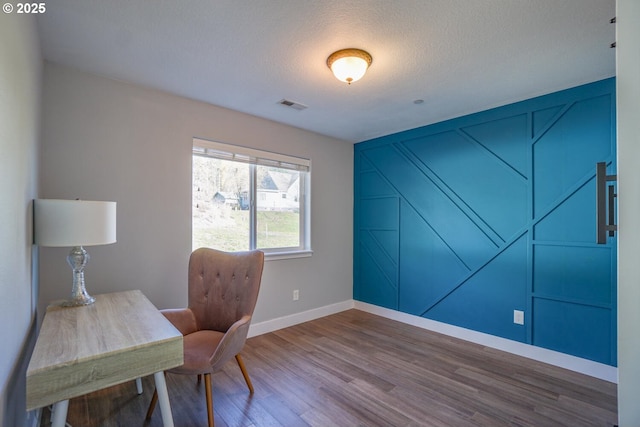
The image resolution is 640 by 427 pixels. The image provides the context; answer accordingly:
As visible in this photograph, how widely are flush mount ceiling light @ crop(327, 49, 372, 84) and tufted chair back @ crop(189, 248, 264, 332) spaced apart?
1406mm

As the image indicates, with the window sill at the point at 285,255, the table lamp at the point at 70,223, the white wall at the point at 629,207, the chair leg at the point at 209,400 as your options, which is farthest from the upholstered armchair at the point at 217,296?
the white wall at the point at 629,207

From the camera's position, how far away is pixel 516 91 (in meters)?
2.64

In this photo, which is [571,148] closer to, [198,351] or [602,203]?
[602,203]

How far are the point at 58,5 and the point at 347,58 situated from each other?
1.61 meters

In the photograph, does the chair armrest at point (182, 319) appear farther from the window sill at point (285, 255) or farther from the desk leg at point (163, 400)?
the window sill at point (285, 255)

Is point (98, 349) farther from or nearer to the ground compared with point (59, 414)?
farther from the ground

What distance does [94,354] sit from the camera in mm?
1164

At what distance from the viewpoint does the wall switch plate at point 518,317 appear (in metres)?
2.81

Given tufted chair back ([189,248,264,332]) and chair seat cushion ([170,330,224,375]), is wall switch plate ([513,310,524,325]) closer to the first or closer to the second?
tufted chair back ([189,248,264,332])

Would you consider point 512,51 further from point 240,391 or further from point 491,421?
point 240,391

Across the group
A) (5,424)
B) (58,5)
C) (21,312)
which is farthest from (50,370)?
(58,5)

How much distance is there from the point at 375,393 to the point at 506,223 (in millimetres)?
1975

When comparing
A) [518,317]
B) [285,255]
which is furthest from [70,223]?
[518,317]

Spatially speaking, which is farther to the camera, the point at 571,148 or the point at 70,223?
the point at 571,148
